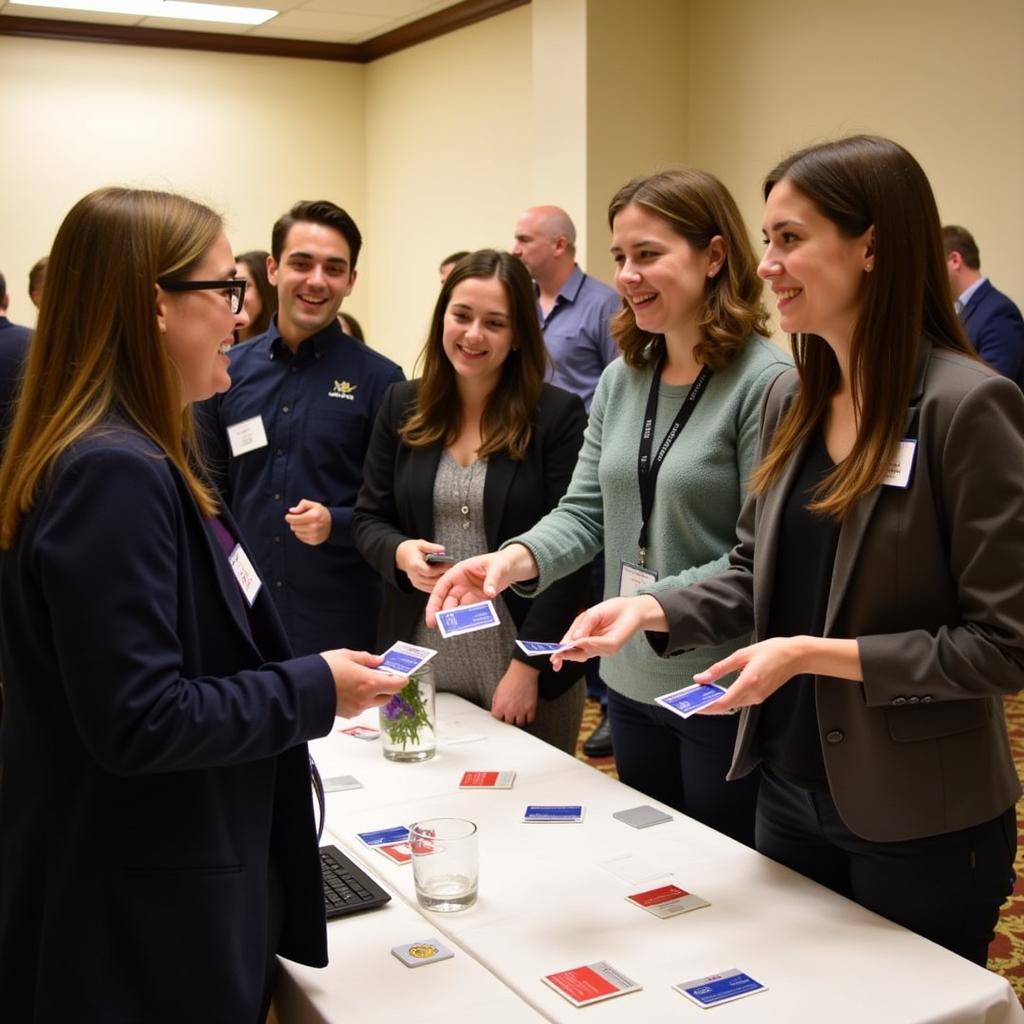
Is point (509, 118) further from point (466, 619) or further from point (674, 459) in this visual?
point (466, 619)

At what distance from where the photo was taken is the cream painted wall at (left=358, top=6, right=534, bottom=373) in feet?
26.2

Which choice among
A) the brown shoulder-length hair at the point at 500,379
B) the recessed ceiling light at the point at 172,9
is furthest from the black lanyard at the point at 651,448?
the recessed ceiling light at the point at 172,9

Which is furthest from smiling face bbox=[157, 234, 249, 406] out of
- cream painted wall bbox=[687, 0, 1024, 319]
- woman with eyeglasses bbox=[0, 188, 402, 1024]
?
cream painted wall bbox=[687, 0, 1024, 319]

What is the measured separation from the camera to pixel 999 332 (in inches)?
209

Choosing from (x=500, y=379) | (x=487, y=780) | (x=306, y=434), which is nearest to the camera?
(x=487, y=780)

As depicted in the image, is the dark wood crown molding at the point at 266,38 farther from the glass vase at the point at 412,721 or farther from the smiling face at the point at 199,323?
the smiling face at the point at 199,323

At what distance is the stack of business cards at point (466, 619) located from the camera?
6.84ft

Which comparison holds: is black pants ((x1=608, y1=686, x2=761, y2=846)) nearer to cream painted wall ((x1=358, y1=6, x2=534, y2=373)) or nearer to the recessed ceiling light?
cream painted wall ((x1=358, y1=6, x2=534, y2=373))

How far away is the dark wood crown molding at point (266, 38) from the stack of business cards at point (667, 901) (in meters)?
7.01

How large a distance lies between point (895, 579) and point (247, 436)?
2.10 m

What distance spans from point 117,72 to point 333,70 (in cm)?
165

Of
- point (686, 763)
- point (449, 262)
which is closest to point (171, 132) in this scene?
point (449, 262)

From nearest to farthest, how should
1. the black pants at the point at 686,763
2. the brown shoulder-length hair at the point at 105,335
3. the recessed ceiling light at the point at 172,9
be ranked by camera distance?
the brown shoulder-length hair at the point at 105,335
the black pants at the point at 686,763
the recessed ceiling light at the point at 172,9

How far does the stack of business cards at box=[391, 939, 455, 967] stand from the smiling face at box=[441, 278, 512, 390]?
153cm
